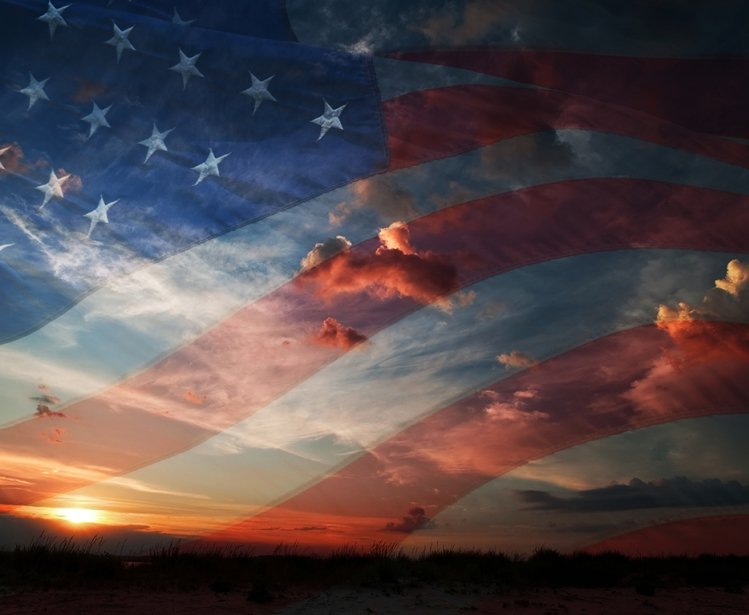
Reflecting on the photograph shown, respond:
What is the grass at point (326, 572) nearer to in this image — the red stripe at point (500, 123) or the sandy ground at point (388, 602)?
the sandy ground at point (388, 602)

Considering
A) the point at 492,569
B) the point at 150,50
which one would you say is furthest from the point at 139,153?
the point at 492,569

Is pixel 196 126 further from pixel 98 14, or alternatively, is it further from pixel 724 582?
pixel 724 582

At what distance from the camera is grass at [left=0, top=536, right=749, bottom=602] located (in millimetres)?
11013

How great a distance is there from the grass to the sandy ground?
487mm

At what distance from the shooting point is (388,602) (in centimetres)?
1077

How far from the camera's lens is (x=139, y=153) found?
1367 centimetres

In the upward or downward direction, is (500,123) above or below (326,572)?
A: above

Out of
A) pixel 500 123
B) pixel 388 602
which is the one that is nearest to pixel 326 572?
pixel 388 602

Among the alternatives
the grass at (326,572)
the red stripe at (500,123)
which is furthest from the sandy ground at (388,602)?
the red stripe at (500,123)

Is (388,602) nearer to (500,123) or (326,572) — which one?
(326,572)

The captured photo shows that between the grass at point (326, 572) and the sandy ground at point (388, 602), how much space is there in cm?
49

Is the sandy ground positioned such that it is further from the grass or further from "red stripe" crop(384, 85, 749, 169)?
"red stripe" crop(384, 85, 749, 169)

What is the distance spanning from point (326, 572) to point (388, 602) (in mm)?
3083

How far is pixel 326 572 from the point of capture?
1340 centimetres
